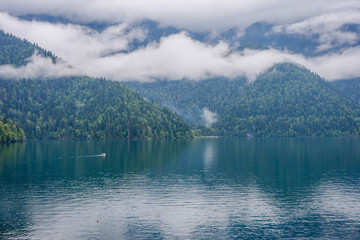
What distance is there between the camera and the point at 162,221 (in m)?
68.0

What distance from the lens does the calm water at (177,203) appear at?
208 feet

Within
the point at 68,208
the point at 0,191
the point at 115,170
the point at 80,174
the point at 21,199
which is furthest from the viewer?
the point at 115,170

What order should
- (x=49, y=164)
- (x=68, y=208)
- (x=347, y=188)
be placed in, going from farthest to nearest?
(x=49, y=164) → (x=347, y=188) → (x=68, y=208)

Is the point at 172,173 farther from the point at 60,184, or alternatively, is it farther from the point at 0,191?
the point at 0,191

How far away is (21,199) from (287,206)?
59370mm

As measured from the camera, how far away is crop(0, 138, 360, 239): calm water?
63281 mm

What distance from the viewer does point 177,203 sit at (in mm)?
80688

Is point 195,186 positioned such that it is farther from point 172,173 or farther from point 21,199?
point 21,199

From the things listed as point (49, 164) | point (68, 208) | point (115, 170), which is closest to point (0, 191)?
point (68, 208)

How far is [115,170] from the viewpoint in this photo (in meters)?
131

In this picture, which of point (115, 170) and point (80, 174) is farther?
point (115, 170)

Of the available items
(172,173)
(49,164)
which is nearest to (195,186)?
(172,173)

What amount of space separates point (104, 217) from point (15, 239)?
1657 cm

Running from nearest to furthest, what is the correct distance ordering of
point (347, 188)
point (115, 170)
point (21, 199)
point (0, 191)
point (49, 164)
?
point (21, 199) < point (0, 191) < point (347, 188) < point (115, 170) < point (49, 164)
